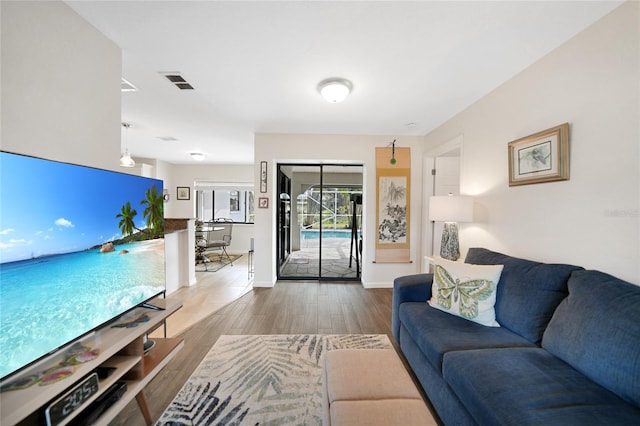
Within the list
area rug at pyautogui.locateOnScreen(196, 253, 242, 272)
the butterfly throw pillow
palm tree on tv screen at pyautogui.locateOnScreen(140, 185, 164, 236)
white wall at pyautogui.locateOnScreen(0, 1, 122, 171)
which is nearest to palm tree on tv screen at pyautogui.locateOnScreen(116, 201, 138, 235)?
palm tree on tv screen at pyautogui.locateOnScreen(140, 185, 164, 236)

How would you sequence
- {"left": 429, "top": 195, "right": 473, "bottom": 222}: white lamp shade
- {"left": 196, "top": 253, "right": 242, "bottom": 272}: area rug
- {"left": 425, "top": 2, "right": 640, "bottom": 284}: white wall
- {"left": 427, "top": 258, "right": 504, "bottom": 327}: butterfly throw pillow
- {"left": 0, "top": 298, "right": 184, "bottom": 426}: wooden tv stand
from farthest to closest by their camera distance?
1. {"left": 196, "top": 253, "right": 242, "bottom": 272}: area rug
2. {"left": 429, "top": 195, "right": 473, "bottom": 222}: white lamp shade
3. {"left": 427, "top": 258, "right": 504, "bottom": 327}: butterfly throw pillow
4. {"left": 425, "top": 2, "right": 640, "bottom": 284}: white wall
5. {"left": 0, "top": 298, "right": 184, "bottom": 426}: wooden tv stand

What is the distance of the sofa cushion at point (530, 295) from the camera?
149 cm

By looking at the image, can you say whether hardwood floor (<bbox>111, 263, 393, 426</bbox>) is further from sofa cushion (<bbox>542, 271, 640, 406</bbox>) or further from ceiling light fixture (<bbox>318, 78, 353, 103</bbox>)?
ceiling light fixture (<bbox>318, 78, 353, 103</bbox>)

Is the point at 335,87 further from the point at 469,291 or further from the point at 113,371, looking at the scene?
the point at 113,371

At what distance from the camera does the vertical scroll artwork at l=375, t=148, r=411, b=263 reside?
12.8 ft

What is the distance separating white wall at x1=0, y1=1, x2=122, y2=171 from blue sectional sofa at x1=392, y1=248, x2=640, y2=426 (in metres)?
2.44

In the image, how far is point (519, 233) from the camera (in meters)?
2.07

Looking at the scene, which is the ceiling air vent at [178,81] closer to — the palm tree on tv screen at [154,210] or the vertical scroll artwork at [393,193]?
the palm tree on tv screen at [154,210]

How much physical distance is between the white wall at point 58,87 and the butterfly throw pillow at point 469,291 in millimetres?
2615

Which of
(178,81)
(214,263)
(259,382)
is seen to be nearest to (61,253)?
(259,382)

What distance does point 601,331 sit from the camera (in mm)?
1140

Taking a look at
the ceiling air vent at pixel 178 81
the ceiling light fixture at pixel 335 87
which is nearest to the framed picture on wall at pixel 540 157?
the ceiling light fixture at pixel 335 87

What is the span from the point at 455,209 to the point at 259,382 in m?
2.42

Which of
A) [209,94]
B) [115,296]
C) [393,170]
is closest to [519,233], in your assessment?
[393,170]
